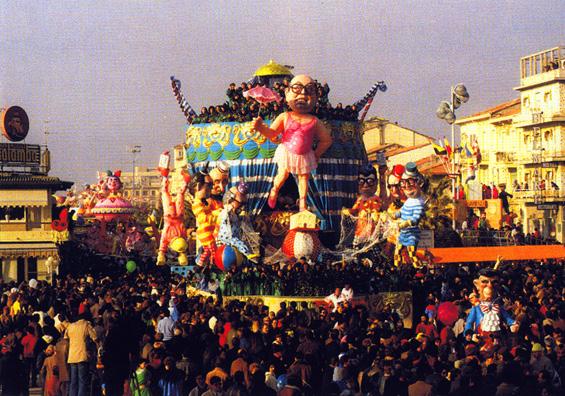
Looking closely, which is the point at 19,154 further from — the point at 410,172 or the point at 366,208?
the point at 410,172

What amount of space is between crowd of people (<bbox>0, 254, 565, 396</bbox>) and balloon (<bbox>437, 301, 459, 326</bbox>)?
9cm

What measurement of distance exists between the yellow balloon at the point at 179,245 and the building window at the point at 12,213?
589 cm

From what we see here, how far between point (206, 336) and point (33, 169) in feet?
90.2

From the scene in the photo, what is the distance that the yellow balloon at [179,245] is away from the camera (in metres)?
38.0

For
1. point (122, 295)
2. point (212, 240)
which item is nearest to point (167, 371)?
point (122, 295)

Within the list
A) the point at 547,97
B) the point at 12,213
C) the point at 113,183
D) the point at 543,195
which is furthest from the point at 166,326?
the point at 547,97

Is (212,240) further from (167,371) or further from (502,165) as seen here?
(502,165)

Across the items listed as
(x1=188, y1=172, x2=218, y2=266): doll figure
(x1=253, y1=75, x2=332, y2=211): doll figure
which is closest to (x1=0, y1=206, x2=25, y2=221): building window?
(x1=188, y1=172, x2=218, y2=266): doll figure

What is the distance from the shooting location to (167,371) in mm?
14555

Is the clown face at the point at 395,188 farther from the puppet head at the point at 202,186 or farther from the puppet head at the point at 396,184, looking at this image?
the puppet head at the point at 202,186

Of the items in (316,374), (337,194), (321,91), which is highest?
(321,91)

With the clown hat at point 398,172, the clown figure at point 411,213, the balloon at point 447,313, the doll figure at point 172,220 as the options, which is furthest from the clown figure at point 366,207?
the balloon at point 447,313

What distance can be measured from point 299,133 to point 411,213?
3.67 meters

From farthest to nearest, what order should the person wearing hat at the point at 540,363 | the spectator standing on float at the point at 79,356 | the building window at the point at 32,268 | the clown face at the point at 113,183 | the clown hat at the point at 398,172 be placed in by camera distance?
the clown face at the point at 113,183, the building window at the point at 32,268, the clown hat at the point at 398,172, the spectator standing on float at the point at 79,356, the person wearing hat at the point at 540,363
